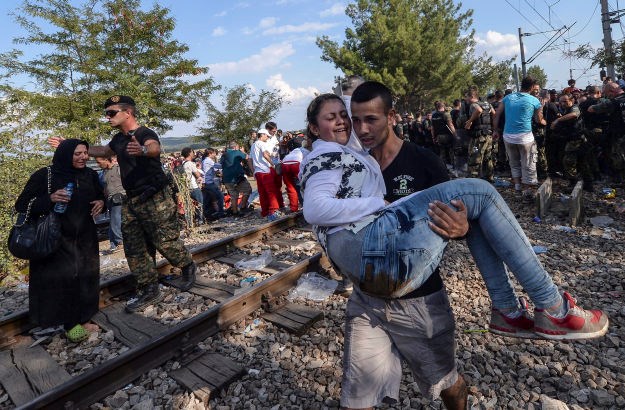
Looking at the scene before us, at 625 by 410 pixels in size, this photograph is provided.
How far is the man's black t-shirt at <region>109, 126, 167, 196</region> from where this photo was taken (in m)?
4.33

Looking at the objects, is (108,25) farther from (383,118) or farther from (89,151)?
(383,118)

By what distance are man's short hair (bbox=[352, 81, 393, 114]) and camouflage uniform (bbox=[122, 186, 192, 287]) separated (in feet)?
10.6

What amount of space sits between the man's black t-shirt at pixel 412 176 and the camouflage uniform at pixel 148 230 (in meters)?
3.23

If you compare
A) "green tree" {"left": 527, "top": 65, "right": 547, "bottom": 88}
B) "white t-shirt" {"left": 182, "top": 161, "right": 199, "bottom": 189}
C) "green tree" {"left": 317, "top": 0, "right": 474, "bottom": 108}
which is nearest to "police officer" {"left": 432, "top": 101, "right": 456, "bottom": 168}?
"white t-shirt" {"left": 182, "top": 161, "right": 199, "bottom": 189}

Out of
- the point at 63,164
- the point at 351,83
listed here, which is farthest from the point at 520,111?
the point at 63,164

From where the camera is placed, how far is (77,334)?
3.97 meters

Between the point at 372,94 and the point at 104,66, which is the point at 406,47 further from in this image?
the point at 372,94

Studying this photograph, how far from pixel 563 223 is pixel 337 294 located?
4554mm

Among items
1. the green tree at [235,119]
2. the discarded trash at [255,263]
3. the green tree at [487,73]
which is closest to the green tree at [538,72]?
the green tree at [487,73]

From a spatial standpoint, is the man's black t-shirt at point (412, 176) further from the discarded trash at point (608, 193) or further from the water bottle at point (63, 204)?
the discarded trash at point (608, 193)

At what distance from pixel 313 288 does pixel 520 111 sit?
5986 millimetres

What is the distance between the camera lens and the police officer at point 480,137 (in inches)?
373

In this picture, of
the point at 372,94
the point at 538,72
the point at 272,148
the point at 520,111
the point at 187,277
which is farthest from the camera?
the point at 538,72

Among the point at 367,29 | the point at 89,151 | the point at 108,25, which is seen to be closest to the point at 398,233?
the point at 89,151
